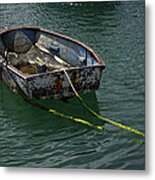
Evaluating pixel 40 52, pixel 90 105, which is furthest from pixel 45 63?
pixel 90 105

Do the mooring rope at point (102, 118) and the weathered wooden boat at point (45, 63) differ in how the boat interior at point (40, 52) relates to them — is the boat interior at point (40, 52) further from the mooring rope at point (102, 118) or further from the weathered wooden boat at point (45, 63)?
the mooring rope at point (102, 118)

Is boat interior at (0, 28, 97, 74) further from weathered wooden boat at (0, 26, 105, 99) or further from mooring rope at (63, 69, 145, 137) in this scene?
mooring rope at (63, 69, 145, 137)

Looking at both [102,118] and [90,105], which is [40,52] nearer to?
[90,105]

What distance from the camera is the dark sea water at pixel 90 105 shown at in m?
2.79

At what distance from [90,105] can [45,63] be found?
1.16 ft

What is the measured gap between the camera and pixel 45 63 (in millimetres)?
2936

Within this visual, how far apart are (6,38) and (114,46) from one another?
2.07 feet

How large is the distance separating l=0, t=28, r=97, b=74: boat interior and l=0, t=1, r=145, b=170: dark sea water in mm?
59

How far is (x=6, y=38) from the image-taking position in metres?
2.97

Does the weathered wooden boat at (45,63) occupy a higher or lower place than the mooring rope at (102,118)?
higher

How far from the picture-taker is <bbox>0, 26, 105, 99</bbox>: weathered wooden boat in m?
2.88

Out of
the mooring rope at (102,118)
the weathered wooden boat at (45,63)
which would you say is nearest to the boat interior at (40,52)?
the weathered wooden boat at (45,63)

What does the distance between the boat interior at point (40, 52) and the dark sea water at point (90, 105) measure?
0.06 metres

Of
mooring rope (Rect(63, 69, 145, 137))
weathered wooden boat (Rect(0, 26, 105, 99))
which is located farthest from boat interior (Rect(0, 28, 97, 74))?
mooring rope (Rect(63, 69, 145, 137))
